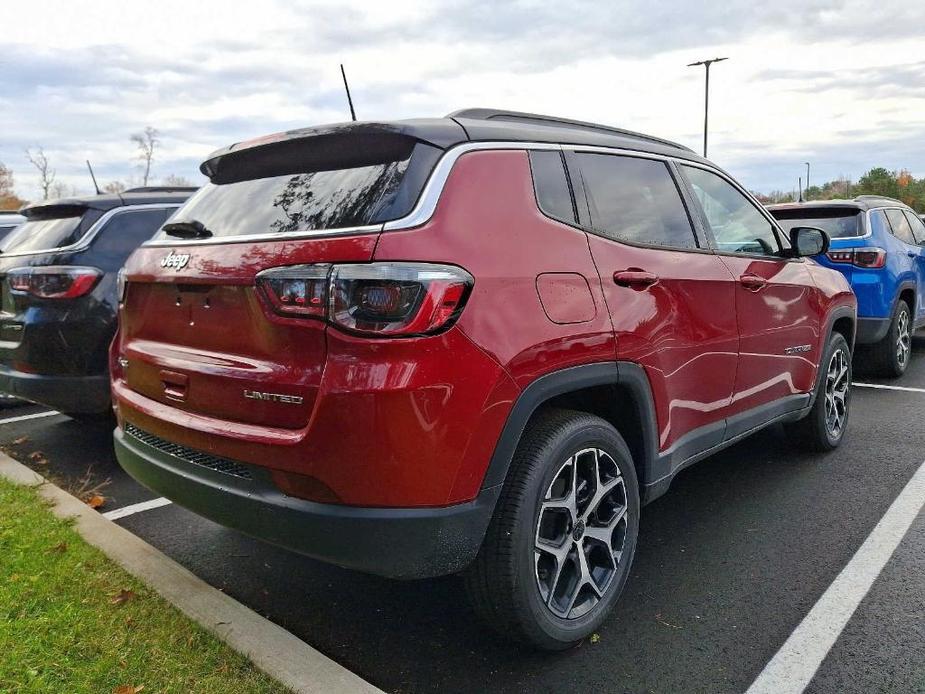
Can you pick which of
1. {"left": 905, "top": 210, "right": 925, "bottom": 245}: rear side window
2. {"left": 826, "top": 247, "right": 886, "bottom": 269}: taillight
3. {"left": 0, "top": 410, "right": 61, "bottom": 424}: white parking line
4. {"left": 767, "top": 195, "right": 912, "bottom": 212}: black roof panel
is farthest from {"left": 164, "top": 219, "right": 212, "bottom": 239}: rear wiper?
{"left": 905, "top": 210, "right": 925, "bottom": 245}: rear side window

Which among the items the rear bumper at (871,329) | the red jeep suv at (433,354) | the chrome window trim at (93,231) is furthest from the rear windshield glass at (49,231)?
the rear bumper at (871,329)

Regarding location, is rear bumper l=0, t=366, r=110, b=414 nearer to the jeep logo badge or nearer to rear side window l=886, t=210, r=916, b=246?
the jeep logo badge

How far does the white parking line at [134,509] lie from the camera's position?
4.03 meters

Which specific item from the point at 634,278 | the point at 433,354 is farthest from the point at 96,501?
the point at 634,278

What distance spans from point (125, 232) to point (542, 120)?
10.0 feet

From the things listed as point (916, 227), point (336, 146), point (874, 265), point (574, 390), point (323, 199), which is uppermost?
point (336, 146)

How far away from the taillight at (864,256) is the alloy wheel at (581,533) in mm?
5278

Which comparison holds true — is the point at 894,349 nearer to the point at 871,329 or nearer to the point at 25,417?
the point at 871,329

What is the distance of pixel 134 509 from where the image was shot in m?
4.11

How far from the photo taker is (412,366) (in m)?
2.12

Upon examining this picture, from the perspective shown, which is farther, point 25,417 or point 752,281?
point 25,417

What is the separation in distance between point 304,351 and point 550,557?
3.74 feet

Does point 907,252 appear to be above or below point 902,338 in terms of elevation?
above

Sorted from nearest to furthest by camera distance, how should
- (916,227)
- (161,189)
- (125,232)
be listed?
(125,232) → (161,189) → (916,227)
